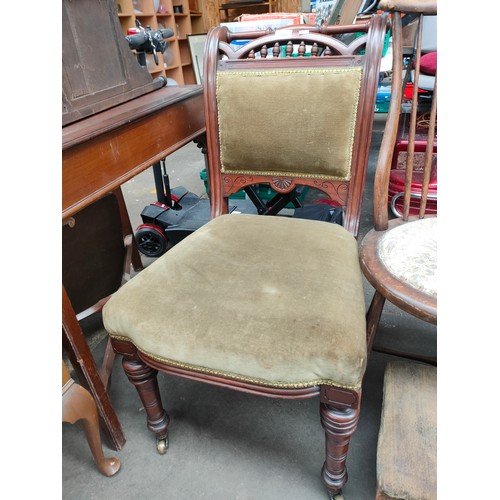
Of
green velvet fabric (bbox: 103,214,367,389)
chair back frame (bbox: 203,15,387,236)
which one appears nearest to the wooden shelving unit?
chair back frame (bbox: 203,15,387,236)

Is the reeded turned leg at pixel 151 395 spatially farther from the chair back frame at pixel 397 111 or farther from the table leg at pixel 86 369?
the chair back frame at pixel 397 111

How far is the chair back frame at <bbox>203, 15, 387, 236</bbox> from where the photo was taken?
968 mm

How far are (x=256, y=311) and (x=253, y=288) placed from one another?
0.07 meters

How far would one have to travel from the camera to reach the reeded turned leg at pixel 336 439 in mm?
744

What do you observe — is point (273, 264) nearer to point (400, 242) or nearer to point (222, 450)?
point (400, 242)

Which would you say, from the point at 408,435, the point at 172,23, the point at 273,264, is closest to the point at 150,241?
the point at 273,264

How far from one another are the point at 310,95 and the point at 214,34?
1.16 feet

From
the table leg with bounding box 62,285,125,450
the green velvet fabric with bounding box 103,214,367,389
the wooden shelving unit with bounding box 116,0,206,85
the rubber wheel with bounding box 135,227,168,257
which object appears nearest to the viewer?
the green velvet fabric with bounding box 103,214,367,389

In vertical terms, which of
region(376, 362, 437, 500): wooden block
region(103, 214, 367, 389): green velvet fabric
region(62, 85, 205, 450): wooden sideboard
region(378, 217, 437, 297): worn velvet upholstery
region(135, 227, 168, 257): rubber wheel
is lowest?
region(135, 227, 168, 257): rubber wheel

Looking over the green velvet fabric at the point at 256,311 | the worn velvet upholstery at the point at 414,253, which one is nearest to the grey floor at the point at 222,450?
the green velvet fabric at the point at 256,311

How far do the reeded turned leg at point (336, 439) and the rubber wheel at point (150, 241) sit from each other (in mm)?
1344

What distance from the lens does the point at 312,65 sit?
100 cm

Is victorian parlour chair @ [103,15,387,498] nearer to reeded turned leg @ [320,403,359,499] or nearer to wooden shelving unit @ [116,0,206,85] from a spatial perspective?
reeded turned leg @ [320,403,359,499]
